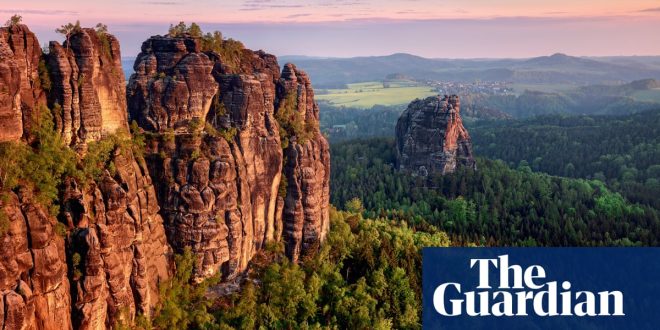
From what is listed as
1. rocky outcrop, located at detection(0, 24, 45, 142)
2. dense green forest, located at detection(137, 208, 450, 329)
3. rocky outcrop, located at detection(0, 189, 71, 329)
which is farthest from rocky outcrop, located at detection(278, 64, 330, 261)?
rocky outcrop, located at detection(0, 189, 71, 329)

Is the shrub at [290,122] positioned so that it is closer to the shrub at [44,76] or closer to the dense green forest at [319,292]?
the dense green forest at [319,292]

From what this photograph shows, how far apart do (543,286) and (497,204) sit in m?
84.4

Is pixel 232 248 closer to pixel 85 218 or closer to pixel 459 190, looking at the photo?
pixel 85 218

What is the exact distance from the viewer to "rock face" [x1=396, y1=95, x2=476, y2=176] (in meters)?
159

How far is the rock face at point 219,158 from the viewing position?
69.1 m

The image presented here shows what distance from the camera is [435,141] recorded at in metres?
160

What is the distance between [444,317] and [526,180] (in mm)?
98864

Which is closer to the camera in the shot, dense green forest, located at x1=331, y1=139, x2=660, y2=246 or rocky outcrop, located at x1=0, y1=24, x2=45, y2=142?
rocky outcrop, located at x1=0, y1=24, x2=45, y2=142

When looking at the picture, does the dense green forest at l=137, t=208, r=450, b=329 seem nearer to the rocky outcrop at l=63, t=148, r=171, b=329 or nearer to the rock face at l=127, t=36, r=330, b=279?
the rock face at l=127, t=36, r=330, b=279

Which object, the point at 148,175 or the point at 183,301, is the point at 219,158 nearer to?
the point at 148,175

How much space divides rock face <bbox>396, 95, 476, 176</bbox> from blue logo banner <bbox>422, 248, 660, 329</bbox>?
53.2 meters

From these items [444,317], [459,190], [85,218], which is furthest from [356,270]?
[459,190]

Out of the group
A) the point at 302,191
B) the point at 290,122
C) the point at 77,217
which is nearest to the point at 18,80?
the point at 77,217

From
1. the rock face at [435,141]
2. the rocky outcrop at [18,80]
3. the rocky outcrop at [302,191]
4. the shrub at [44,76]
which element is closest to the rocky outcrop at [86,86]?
the shrub at [44,76]
